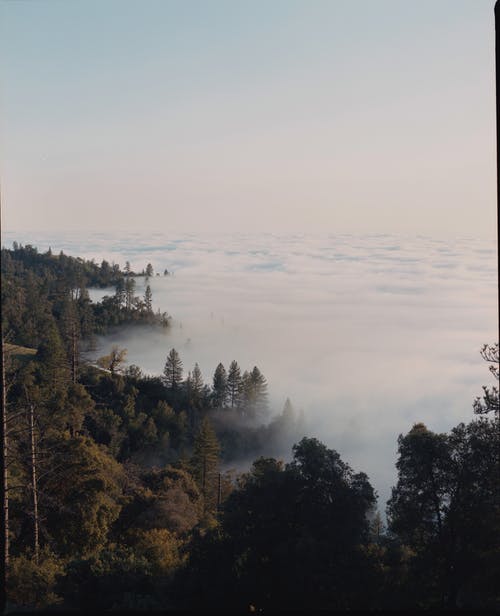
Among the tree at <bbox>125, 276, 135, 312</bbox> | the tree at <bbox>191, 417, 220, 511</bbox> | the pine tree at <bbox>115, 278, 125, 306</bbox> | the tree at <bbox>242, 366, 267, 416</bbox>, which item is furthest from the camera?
the tree at <bbox>125, 276, 135, 312</bbox>

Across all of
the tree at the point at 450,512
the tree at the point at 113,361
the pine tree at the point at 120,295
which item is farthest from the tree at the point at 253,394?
the tree at the point at 450,512

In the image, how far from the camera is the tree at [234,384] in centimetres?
3691

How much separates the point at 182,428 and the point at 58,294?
21.7m

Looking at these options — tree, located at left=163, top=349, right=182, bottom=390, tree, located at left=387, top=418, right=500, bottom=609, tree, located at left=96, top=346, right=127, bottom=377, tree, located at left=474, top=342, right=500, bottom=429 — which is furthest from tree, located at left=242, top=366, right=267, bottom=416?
tree, located at left=474, top=342, right=500, bottom=429

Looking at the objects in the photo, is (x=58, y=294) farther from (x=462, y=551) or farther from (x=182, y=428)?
(x=462, y=551)

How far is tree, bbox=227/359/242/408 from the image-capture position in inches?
1453

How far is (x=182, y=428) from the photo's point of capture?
32.5 m

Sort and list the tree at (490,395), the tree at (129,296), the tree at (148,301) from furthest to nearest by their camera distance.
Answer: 1. the tree at (148,301)
2. the tree at (129,296)
3. the tree at (490,395)

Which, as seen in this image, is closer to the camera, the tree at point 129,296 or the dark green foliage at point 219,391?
the dark green foliage at point 219,391

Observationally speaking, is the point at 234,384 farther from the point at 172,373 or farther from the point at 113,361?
the point at 113,361

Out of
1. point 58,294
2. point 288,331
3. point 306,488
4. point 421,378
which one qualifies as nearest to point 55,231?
point 58,294

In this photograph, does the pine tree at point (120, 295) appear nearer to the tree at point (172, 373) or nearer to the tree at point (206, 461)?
the tree at point (172, 373)

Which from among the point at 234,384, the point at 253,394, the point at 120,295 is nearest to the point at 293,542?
the point at 253,394

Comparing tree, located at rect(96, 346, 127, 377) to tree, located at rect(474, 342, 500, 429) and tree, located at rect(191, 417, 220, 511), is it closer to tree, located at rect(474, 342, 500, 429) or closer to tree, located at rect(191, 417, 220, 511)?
tree, located at rect(191, 417, 220, 511)
